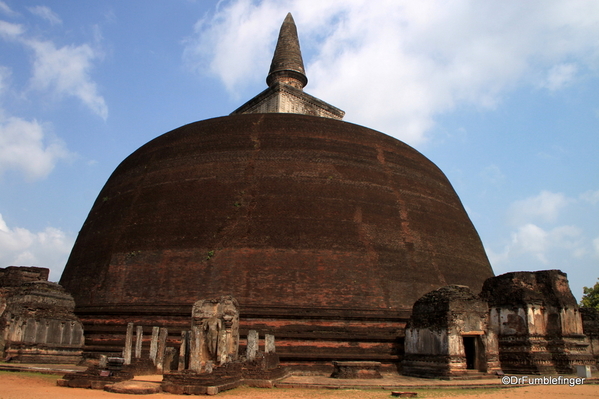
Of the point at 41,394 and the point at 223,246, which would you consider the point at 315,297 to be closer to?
the point at 223,246

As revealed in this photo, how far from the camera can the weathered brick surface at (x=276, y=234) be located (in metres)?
13.1

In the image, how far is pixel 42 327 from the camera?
1466 cm

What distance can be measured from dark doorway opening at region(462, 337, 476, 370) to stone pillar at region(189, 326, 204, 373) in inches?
263

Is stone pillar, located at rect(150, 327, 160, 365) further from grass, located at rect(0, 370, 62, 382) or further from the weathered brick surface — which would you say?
grass, located at rect(0, 370, 62, 382)

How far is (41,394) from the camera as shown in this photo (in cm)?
848

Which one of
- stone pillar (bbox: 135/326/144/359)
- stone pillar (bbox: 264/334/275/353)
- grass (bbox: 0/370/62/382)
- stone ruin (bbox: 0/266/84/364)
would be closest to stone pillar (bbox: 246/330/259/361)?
stone pillar (bbox: 264/334/275/353)

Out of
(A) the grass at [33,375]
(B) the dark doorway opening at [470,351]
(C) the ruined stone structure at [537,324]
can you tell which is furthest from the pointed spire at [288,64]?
(A) the grass at [33,375]

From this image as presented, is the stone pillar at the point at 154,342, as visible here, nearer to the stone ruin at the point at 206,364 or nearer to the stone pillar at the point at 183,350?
the stone ruin at the point at 206,364

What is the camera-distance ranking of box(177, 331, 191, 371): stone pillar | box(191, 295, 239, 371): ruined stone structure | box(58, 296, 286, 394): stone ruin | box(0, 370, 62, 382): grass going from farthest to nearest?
box(177, 331, 191, 371): stone pillar < box(0, 370, 62, 382): grass < box(191, 295, 239, 371): ruined stone structure < box(58, 296, 286, 394): stone ruin

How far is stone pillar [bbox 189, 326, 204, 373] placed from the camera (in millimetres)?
9875

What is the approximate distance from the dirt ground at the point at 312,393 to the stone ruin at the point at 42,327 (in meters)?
4.22

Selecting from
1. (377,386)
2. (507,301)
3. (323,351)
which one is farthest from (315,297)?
(507,301)

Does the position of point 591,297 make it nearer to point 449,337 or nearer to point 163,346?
point 449,337

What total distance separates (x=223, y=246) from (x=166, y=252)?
168 centimetres
